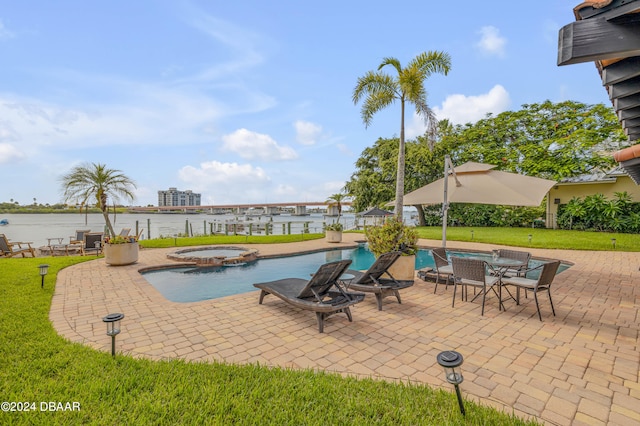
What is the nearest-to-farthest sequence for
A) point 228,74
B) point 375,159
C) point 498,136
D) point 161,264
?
1. point 161,264
2. point 228,74
3. point 498,136
4. point 375,159

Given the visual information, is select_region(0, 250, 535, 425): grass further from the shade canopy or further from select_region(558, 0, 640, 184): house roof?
the shade canopy

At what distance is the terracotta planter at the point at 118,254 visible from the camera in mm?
8470

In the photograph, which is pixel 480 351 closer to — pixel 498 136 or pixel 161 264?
pixel 161 264

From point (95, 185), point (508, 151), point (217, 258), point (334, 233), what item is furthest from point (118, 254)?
point (508, 151)

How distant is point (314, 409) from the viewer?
2.40m

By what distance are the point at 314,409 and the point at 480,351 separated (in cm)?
220

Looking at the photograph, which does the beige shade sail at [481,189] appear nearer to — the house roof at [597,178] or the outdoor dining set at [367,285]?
the outdoor dining set at [367,285]

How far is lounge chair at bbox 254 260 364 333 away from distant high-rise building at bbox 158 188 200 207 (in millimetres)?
58221

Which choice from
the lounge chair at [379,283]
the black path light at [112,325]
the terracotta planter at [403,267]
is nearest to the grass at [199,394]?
the black path light at [112,325]

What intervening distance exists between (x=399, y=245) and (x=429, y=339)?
3079 millimetres

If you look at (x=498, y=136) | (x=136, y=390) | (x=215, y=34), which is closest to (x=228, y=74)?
(x=215, y=34)

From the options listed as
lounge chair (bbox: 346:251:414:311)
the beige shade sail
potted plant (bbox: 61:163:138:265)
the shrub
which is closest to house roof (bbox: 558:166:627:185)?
the beige shade sail

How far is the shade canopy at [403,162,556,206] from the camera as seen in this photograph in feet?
22.9

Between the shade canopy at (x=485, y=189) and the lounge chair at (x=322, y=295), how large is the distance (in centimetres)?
421
